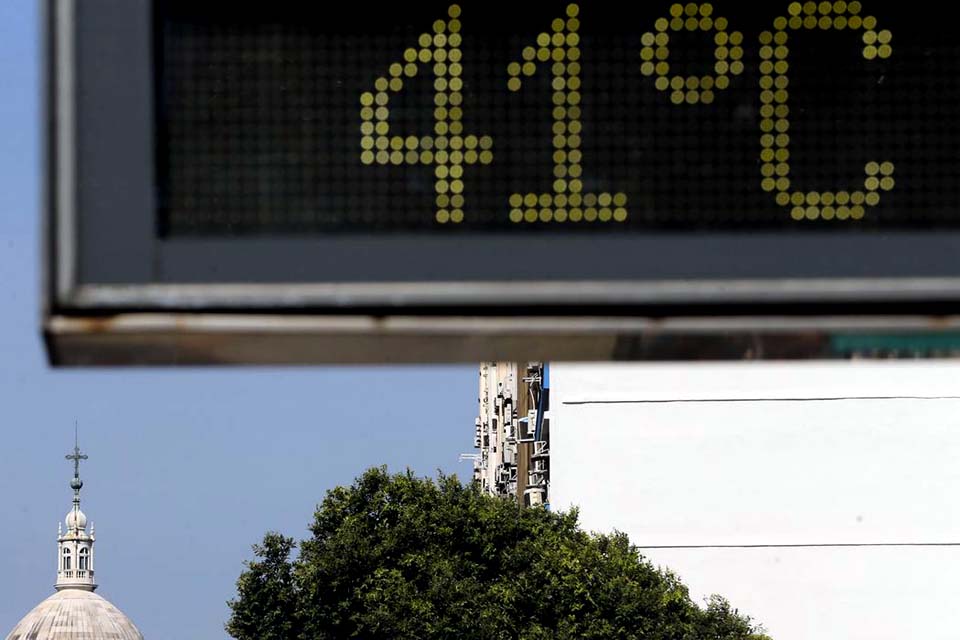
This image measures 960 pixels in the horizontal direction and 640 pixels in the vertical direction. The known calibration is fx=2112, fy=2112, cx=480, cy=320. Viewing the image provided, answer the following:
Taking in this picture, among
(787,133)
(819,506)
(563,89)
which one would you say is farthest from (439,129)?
(819,506)

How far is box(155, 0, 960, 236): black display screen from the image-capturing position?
432 cm

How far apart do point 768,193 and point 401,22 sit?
834 mm

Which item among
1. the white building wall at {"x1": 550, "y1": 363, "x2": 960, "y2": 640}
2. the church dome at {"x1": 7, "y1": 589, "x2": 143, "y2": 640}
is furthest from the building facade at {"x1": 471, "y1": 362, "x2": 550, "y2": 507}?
the church dome at {"x1": 7, "y1": 589, "x2": 143, "y2": 640}

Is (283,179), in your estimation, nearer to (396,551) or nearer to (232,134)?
(232,134)

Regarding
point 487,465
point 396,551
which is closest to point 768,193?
point 396,551

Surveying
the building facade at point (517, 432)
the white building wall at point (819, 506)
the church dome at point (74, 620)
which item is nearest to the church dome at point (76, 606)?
the church dome at point (74, 620)

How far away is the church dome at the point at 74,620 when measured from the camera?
561ft

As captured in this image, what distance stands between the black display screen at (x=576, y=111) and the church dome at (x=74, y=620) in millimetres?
170860

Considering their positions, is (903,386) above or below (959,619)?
above

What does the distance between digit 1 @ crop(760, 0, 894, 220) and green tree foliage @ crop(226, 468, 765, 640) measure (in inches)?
1495

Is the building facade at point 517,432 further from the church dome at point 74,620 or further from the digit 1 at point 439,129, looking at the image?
the church dome at point 74,620

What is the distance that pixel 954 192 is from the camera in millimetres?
4348

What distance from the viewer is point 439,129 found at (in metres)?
4.36

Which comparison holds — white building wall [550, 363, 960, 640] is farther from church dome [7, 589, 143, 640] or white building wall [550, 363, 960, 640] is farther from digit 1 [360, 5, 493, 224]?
church dome [7, 589, 143, 640]
